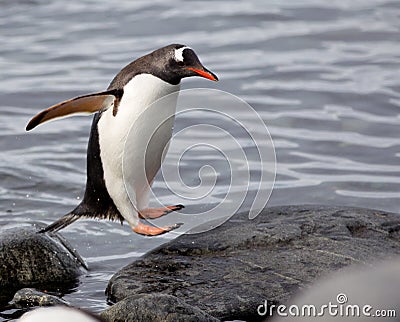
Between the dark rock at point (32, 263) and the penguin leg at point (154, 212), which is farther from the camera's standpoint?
the penguin leg at point (154, 212)

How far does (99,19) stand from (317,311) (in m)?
12.0

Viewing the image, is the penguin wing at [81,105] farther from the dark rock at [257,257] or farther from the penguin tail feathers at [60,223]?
the dark rock at [257,257]

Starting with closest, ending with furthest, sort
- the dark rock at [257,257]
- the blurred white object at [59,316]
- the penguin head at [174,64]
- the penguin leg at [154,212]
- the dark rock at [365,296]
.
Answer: the blurred white object at [59,316] → the dark rock at [365,296] → the dark rock at [257,257] → the penguin head at [174,64] → the penguin leg at [154,212]

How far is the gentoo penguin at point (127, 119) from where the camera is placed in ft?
23.0

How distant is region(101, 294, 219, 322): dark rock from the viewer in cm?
562

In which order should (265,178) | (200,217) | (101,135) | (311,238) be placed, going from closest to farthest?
(311,238) → (101,135) → (200,217) → (265,178)

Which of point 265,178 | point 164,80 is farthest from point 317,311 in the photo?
point 265,178

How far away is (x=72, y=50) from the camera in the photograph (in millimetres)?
14664

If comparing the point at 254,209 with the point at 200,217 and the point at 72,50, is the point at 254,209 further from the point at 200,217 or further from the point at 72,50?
the point at 72,50

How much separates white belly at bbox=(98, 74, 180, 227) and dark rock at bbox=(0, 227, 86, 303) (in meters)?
0.56

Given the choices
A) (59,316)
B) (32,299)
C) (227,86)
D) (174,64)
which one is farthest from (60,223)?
(227,86)

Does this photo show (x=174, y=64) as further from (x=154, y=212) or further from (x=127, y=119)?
(x=154, y=212)

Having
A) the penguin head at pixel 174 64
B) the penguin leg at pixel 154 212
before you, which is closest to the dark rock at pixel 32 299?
the penguin leg at pixel 154 212

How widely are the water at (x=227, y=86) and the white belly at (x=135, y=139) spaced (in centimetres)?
61
